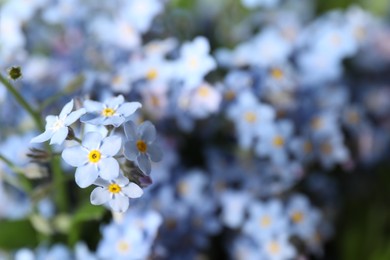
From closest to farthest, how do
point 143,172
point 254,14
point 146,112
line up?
point 143,172, point 146,112, point 254,14

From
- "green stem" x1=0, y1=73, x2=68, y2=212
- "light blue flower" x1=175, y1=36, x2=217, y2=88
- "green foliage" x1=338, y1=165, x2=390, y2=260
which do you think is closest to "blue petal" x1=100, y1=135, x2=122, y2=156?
"green stem" x1=0, y1=73, x2=68, y2=212

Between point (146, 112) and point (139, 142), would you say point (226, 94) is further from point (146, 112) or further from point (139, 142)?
point (139, 142)

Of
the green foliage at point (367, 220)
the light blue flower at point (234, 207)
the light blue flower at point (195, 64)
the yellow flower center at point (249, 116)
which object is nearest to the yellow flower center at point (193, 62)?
the light blue flower at point (195, 64)

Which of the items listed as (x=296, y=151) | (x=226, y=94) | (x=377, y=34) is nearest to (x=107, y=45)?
(x=226, y=94)

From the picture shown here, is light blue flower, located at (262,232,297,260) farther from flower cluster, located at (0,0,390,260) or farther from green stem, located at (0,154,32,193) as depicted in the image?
green stem, located at (0,154,32,193)

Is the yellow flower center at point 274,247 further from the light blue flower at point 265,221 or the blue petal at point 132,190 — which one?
the blue petal at point 132,190

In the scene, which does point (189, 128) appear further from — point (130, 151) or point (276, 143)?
point (130, 151)
